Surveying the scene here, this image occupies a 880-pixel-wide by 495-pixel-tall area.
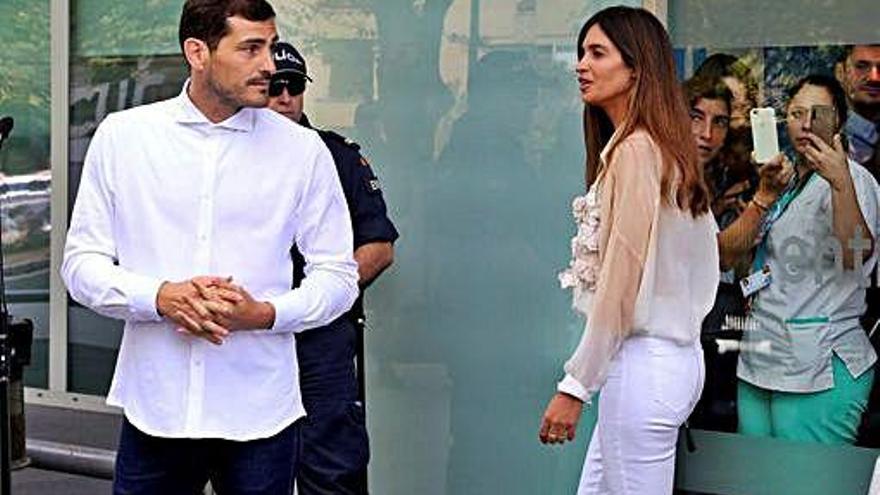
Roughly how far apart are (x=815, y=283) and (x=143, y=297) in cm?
251

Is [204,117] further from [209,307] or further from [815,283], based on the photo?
[815,283]

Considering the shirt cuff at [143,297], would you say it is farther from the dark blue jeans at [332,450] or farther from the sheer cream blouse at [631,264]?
the dark blue jeans at [332,450]

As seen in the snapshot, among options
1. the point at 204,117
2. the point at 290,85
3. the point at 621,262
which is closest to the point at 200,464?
the point at 204,117

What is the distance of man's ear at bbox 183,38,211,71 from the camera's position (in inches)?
162

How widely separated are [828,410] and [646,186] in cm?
152

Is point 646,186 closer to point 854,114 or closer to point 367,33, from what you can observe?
point 854,114

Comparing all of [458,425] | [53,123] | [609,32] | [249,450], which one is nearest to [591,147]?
[609,32]

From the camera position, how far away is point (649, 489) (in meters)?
4.54

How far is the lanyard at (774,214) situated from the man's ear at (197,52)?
225cm

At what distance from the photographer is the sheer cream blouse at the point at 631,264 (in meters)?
4.40

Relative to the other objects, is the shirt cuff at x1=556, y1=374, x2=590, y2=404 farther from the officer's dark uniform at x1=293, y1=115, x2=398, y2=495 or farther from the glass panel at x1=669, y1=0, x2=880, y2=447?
the glass panel at x1=669, y1=0, x2=880, y2=447

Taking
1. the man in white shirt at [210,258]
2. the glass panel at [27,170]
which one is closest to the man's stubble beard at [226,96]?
the man in white shirt at [210,258]

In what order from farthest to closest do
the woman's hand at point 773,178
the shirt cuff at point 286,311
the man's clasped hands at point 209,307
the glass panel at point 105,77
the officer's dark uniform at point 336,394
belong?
1. the glass panel at point 105,77
2. the woman's hand at point 773,178
3. the officer's dark uniform at point 336,394
4. the shirt cuff at point 286,311
5. the man's clasped hands at point 209,307

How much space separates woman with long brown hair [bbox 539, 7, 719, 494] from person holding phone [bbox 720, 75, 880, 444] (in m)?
0.96
